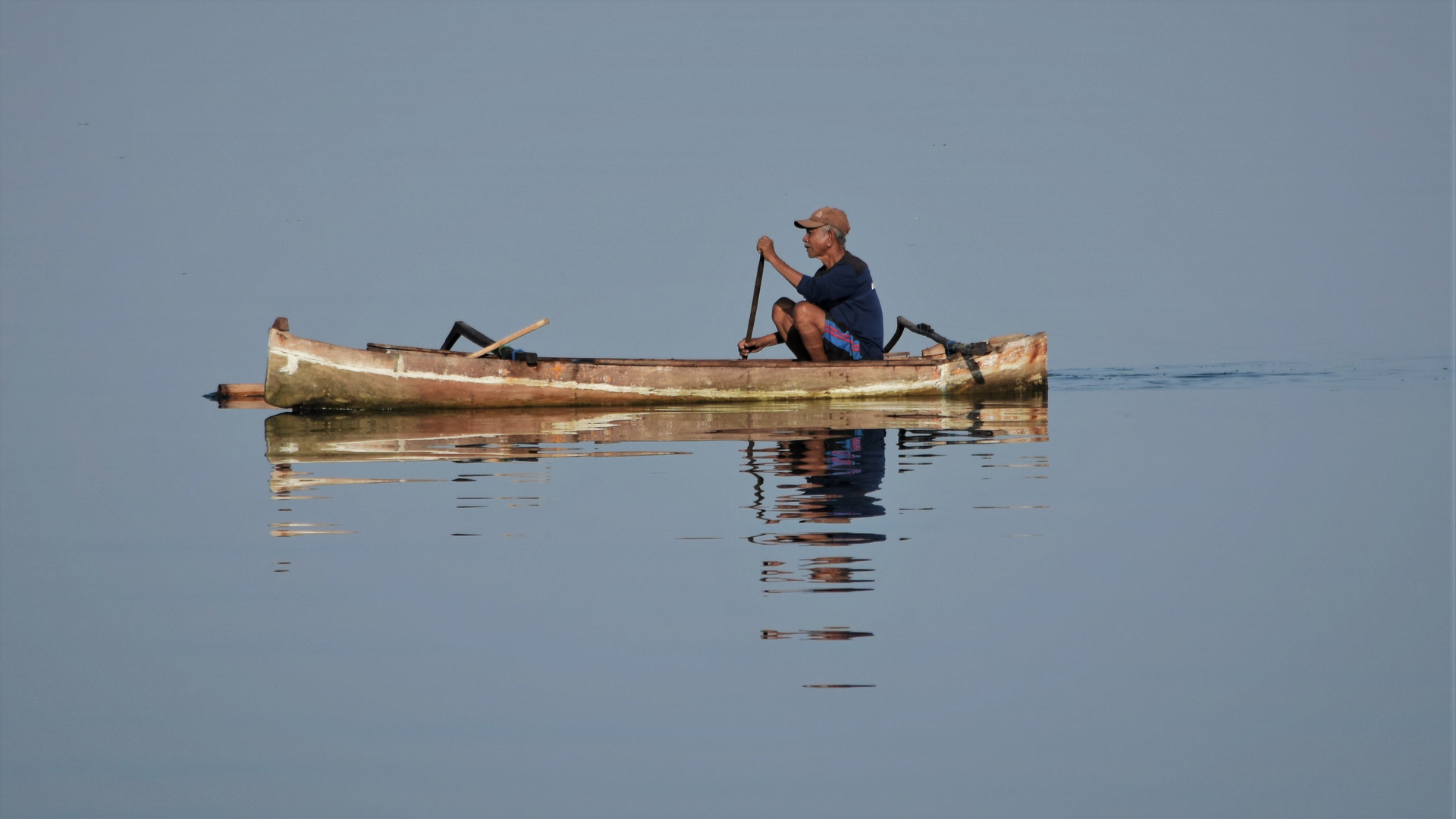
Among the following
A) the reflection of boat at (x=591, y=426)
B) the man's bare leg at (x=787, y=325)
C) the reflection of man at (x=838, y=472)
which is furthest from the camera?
the man's bare leg at (x=787, y=325)

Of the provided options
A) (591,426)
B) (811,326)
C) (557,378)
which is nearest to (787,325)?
(811,326)

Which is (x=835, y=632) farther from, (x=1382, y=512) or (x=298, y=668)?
(x=1382, y=512)

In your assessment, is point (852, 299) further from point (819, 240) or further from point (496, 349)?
point (496, 349)

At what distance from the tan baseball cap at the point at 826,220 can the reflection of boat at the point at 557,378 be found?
3.72 ft

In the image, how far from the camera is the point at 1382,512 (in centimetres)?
720

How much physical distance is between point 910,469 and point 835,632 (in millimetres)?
3783

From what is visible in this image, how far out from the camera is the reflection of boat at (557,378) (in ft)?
39.1

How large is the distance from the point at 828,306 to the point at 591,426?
236 cm

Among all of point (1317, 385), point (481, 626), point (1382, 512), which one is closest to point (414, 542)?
point (481, 626)

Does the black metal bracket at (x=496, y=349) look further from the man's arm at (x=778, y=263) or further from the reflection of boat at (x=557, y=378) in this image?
the man's arm at (x=778, y=263)

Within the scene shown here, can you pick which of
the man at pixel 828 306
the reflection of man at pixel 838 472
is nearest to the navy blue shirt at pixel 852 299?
the man at pixel 828 306

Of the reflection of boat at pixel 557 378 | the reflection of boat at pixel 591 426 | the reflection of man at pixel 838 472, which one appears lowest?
the reflection of man at pixel 838 472

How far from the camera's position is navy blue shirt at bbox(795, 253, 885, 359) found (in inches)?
471

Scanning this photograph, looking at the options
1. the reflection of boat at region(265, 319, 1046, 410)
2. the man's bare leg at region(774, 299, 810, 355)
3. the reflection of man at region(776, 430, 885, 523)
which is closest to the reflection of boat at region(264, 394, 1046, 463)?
the reflection of boat at region(265, 319, 1046, 410)
